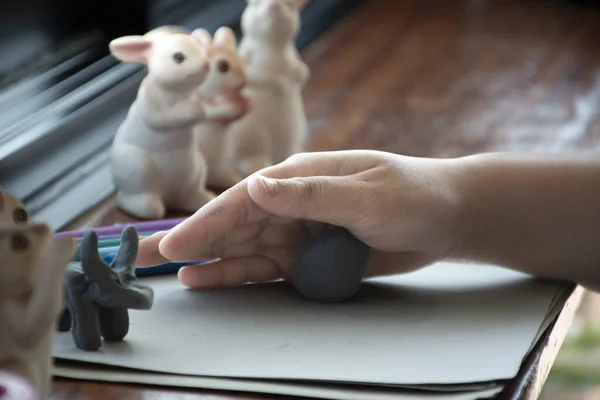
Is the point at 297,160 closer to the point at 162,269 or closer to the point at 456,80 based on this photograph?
the point at 162,269

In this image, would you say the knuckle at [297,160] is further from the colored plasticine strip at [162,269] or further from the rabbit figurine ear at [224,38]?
the rabbit figurine ear at [224,38]

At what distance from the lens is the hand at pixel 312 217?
2.47ft

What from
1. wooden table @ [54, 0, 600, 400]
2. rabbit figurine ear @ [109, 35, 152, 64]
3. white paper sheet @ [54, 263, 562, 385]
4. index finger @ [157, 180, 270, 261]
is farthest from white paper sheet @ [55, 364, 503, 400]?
rabbit figurine ear @ [109, 35, 152, 64]

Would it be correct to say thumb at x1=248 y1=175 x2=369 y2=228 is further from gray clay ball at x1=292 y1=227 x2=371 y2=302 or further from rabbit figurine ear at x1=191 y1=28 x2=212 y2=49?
rabbit figurine ear at x1=191 y1=28 x2=212 y2=49

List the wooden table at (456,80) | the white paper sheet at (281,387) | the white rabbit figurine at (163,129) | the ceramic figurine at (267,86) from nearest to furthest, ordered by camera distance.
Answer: the white paper sheet at (281,387) < the white rabbit figurine at (163,129) < the ceramic figurine at (267,86) < the wooden table at (456,80)

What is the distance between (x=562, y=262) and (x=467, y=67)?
2.35ft

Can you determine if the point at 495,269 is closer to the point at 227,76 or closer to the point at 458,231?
the point at 458,231

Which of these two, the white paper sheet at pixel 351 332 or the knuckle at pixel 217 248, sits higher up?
the knuckle at pixel 217 248

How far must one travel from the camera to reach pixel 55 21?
1241 mm

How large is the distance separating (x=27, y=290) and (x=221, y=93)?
500 millimetres

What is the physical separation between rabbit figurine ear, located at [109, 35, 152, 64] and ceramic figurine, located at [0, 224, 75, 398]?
1.34ft

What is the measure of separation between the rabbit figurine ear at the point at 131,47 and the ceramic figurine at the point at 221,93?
0.06 m

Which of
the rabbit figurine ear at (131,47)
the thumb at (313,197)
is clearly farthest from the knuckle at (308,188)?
the rabbit figurine ear at (131,47)

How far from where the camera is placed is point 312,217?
0.76m
